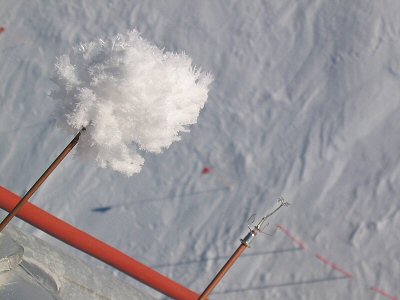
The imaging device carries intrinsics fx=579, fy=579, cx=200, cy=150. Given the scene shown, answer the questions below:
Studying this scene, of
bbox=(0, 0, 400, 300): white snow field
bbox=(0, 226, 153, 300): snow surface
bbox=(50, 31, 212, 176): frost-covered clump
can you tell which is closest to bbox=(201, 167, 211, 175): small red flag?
bbox=(0, 0, 400, 300): white snow field

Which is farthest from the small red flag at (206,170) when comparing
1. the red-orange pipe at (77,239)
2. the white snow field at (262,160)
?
the red-orange pipe at (77,239)

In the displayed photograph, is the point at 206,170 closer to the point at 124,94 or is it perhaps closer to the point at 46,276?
the point at 46,276

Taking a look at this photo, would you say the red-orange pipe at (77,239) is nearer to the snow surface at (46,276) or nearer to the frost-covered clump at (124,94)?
the snow surface at (46,276)

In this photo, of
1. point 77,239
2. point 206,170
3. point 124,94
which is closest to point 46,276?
point 77,239

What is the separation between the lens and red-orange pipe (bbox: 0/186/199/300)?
6.07 ft

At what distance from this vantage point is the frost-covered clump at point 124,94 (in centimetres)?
126

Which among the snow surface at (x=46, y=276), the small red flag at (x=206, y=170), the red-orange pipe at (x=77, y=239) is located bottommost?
the snow surface at (x=46, y=276)

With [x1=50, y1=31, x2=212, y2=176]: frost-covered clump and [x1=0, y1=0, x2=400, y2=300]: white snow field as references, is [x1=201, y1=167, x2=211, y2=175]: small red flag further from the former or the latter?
[x1=50, y1=31, x2=212, y2=176]: frost-covered clump

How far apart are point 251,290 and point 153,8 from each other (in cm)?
185

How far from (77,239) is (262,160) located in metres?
1.78

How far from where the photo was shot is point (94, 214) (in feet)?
11.3

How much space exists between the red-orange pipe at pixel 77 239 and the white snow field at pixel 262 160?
1.46 m

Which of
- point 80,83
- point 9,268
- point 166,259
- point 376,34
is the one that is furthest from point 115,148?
point 376,34

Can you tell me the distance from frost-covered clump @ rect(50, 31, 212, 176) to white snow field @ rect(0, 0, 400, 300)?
6.90ft
